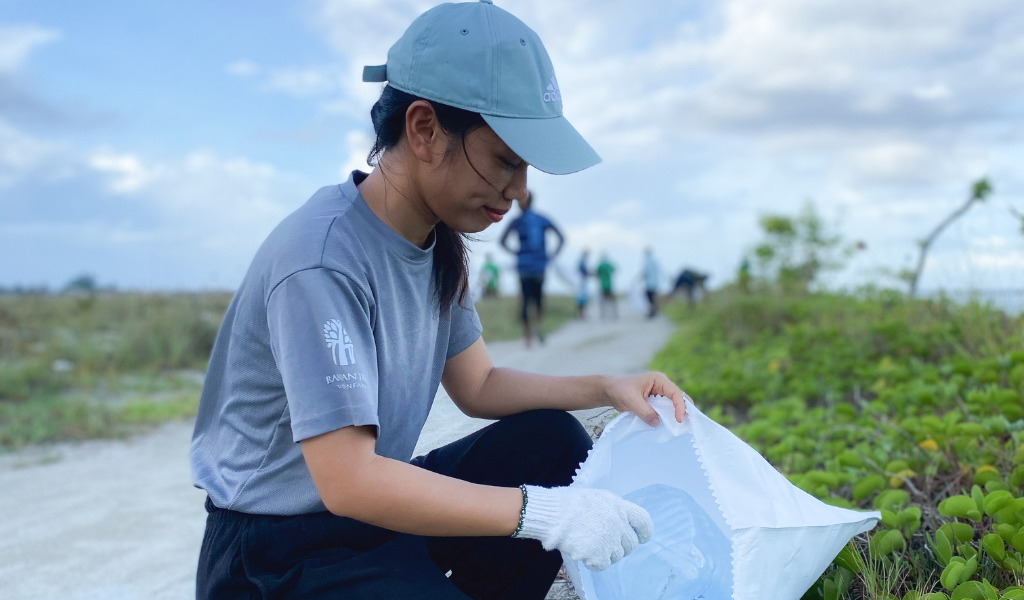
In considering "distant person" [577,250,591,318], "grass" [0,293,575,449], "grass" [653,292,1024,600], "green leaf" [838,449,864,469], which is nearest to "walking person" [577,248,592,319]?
"distant person" [577,250,591,318]

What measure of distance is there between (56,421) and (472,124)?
16.2ft

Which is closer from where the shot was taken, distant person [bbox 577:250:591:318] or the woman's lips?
the woman's lips

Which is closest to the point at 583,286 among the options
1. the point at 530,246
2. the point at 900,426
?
the point at 530,246

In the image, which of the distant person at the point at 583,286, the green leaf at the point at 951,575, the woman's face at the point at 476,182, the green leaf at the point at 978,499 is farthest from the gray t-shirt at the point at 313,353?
the distant person at the point at 583,286

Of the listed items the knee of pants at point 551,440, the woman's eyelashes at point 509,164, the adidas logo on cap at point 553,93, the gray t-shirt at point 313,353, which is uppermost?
the adidas logo on cap at point 553,93

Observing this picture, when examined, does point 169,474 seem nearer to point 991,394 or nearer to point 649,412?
point 649,412

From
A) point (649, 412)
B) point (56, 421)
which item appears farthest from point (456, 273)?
point (56, 421)

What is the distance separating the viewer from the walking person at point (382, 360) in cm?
129

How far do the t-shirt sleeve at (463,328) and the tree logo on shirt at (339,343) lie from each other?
563mm

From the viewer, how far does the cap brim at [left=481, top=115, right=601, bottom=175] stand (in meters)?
1.36

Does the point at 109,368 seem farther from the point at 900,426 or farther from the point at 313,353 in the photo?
the point at 313,353

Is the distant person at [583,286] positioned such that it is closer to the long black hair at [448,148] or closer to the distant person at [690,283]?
the distant person at [690,283]

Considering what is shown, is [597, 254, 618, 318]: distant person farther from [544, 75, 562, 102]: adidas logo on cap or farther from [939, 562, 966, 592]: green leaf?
[544, 75, 562, 102]: adidas logo on cap

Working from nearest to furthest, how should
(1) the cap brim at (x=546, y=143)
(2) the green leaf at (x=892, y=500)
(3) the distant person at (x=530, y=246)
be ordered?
(1) the cap brim at (x=546, y=143) → (2) the green leaf at (x=892, y=500) → (3) the distant person at (x=530, y=246)
